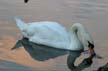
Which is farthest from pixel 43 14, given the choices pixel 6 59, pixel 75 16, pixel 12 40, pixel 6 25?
pixel 6 59

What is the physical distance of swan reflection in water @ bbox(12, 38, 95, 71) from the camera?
934cm

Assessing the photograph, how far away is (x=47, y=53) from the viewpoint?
33.5ft

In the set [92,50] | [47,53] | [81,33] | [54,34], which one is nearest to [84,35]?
[81,33]

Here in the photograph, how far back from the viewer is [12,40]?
10.5 m

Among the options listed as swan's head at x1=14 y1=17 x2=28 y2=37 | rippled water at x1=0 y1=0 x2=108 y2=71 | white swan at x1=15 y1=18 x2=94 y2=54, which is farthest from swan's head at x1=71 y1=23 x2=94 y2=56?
swan's head at x1=14 y1=17 x2=28 y2=37

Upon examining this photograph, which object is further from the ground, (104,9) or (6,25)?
(6,25)

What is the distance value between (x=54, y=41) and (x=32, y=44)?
48 centimetres

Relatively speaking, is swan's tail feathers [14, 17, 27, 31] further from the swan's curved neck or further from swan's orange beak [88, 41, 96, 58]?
swan's orange beak [88, 41, 96, 58]

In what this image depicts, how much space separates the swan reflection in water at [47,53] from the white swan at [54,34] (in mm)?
110

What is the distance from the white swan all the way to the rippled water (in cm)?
28

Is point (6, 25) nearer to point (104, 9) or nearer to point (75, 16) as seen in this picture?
point (75, 16)

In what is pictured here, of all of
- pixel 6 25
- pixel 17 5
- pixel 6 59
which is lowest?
pixel 17 5

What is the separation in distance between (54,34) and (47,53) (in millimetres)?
756

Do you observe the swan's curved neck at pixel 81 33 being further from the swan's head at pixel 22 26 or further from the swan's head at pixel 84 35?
the swan's head at pixel 22 26
